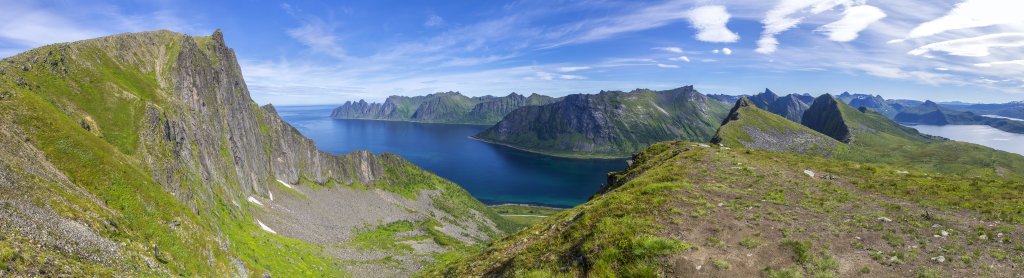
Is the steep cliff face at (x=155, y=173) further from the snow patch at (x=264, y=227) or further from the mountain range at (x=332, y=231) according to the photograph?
the snow patch at (x=264, y=227)

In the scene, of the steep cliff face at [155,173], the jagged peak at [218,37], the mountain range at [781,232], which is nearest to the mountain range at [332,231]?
the mountain range at [781,232]

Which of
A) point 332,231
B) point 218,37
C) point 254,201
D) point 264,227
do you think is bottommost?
point 332,231

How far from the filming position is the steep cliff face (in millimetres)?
28672

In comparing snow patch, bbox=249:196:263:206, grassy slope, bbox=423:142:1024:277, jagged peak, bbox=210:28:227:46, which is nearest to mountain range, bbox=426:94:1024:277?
grassy slope, bbox=423:142:1024:277

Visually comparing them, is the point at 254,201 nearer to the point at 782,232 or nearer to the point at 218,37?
the point at 218,37

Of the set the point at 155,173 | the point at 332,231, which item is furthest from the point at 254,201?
the point at 155,173

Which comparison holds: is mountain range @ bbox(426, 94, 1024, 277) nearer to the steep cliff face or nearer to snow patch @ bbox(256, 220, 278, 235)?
the steep cliff face

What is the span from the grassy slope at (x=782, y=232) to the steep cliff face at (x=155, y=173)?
2638 cm

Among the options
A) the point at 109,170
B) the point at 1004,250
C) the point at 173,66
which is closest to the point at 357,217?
the point at 173,66

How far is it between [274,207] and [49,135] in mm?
60304

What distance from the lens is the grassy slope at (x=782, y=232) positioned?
55.8ft

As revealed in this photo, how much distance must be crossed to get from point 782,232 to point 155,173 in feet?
214

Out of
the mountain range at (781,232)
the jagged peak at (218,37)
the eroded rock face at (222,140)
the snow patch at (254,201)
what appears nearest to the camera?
the mountain range at (781,232)

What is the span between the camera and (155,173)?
2048 inches
